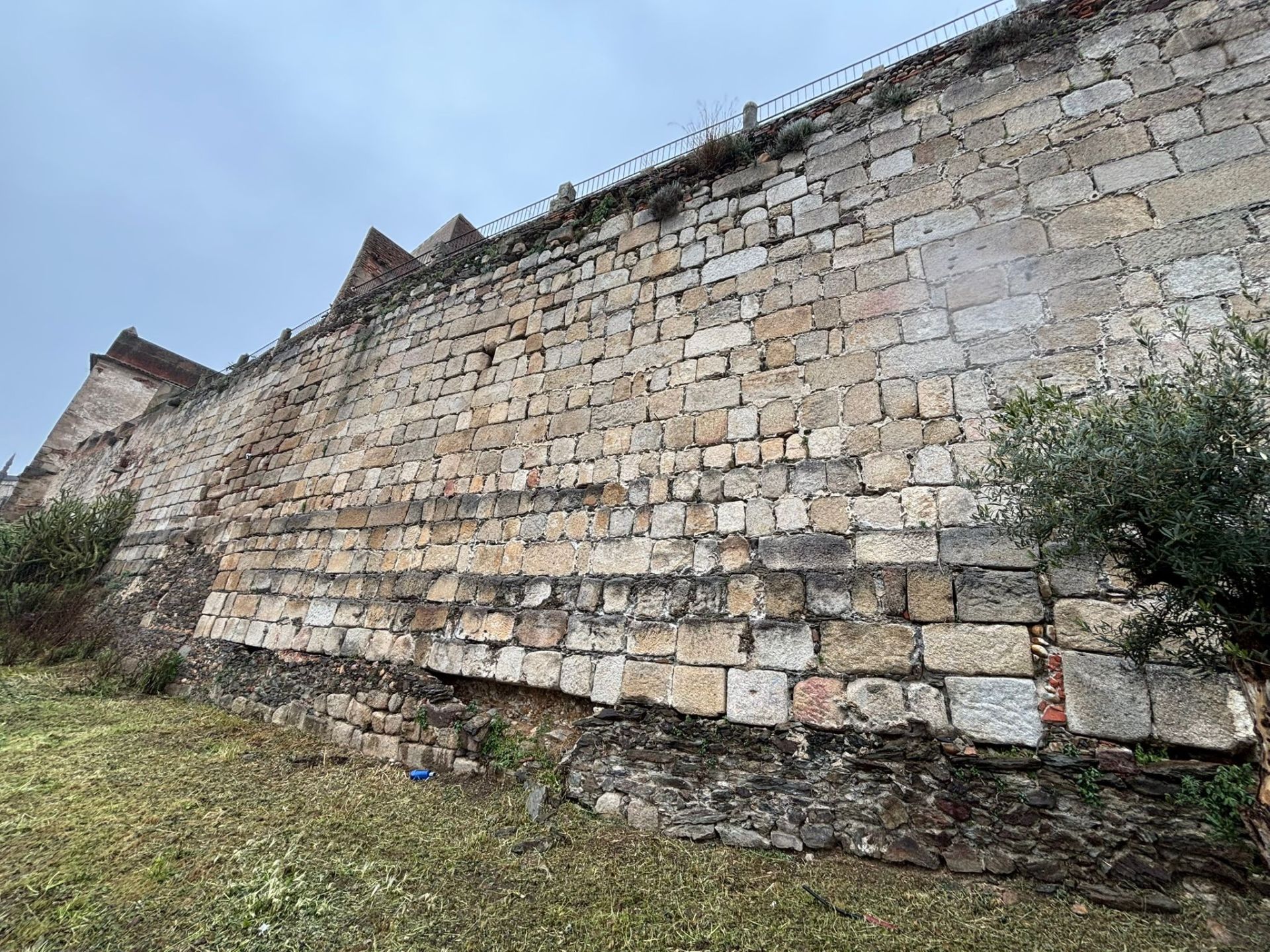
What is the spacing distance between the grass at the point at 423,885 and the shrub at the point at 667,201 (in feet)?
17.1

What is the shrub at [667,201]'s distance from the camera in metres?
5.23

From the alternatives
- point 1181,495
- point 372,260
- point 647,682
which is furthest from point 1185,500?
point 372,260

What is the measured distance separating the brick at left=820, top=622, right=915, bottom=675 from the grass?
0.96 meters

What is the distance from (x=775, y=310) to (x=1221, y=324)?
254 cm

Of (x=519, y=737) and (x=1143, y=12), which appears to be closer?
(x=1143, y=12)

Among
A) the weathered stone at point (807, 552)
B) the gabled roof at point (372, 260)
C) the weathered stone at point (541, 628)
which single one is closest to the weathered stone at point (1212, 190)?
the weathered stone at point (807, 552)

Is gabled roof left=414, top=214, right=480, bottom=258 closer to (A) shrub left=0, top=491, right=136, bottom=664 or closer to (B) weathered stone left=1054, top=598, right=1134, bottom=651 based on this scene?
(A) shrub left=0, top=491, right=136, bottom=664

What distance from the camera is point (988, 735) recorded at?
274 centimetres

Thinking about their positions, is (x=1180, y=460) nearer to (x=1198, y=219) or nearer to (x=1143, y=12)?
(x=1198, y=219)

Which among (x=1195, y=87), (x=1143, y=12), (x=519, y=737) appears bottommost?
(x=519, y=737)

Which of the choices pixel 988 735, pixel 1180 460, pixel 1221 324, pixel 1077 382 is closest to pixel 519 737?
pixel 988 735

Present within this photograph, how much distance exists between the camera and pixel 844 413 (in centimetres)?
374

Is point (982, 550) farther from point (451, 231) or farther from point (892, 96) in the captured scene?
point (451, 231)

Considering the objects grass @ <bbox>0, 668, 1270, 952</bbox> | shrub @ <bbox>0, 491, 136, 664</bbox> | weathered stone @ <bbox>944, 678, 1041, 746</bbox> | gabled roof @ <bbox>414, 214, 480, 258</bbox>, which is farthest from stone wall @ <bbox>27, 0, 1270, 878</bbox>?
gabled roof @ <bbox>414, 214, 480, 258</bbox>
